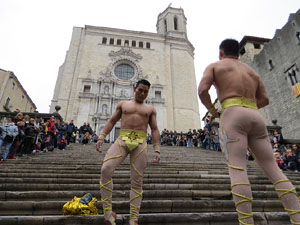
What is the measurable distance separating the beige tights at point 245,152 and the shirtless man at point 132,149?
1.19 meters

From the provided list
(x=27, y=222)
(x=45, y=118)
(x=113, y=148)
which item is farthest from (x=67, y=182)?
(x=45, y=118)

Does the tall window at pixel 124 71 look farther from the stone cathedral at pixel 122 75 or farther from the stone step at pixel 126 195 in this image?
the stone step at pixel 126 195

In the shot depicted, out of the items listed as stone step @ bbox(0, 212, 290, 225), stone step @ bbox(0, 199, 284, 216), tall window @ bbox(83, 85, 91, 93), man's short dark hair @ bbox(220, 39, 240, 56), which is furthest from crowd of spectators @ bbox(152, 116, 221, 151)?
tall window @ bbox(83, 85, 91, 93)

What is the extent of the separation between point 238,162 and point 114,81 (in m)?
25.9

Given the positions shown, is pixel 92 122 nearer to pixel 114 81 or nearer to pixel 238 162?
pixel 114 81

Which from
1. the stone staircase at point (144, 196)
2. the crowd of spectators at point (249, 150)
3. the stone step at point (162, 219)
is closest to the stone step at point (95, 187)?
the stone staircase at point (144, 196)

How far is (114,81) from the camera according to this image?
A: 26.5 metres

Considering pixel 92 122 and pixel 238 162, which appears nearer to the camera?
pixel 238 162

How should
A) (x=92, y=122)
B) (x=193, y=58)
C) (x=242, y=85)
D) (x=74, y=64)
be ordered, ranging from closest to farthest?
(x=242, y=85)
(x=92, y=122)
(x=74, y=64)
(x=193, y=58)

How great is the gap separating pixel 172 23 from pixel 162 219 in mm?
37284

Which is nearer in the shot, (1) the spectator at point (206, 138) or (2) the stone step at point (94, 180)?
(2) the stone step at point (94, 180)

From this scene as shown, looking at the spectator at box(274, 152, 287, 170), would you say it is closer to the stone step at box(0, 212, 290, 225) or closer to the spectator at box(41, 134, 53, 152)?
the stone step at box(0, 212, 290, 225)

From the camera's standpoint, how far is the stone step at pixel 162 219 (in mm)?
2566

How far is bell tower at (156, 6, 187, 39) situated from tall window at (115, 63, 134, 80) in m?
11.1
